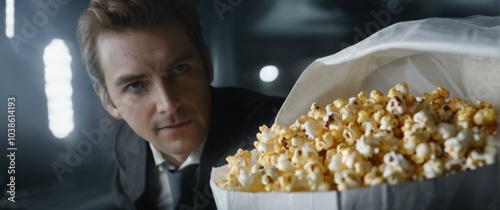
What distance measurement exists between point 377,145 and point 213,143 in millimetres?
811

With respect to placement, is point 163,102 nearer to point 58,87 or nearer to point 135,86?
point 135,86

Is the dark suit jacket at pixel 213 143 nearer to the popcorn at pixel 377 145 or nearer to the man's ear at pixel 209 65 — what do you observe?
the man's ear at pixel 209 65

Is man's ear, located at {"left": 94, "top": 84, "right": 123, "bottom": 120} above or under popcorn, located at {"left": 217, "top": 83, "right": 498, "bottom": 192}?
above

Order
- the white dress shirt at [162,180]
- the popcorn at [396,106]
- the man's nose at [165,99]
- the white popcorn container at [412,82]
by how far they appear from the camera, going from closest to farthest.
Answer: the white popcorn container at [412,82]
the popcorn at [396,106]
the man's nose at [165,99]
the white dress shirt at [162,180]

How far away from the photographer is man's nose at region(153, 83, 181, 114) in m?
1.40

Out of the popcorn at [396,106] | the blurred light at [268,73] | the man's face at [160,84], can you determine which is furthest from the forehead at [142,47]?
the popcorn at [396,106]

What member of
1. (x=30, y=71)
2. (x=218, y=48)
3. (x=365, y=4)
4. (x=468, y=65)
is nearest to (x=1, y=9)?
(x=30, y=71)

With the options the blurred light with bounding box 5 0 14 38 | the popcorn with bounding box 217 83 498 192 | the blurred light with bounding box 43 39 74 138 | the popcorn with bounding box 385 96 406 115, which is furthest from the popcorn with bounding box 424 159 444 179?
the blurred light with bounding box 5 0 14 38

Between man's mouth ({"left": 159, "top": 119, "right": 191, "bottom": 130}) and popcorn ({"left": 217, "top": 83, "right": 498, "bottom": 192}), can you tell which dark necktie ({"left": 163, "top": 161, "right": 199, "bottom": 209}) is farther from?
popcorn ({"left": 217, "top": 83, "right": 498, "bottom": 192})

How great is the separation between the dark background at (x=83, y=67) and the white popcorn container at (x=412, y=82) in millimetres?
416

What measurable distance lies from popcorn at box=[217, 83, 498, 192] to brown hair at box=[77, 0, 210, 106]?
0.68m

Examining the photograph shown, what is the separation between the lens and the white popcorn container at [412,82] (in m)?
0.67

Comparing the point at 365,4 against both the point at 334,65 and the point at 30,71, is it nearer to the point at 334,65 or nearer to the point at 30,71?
the point at 334,65

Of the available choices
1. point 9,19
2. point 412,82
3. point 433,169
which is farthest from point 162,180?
point 433,169
